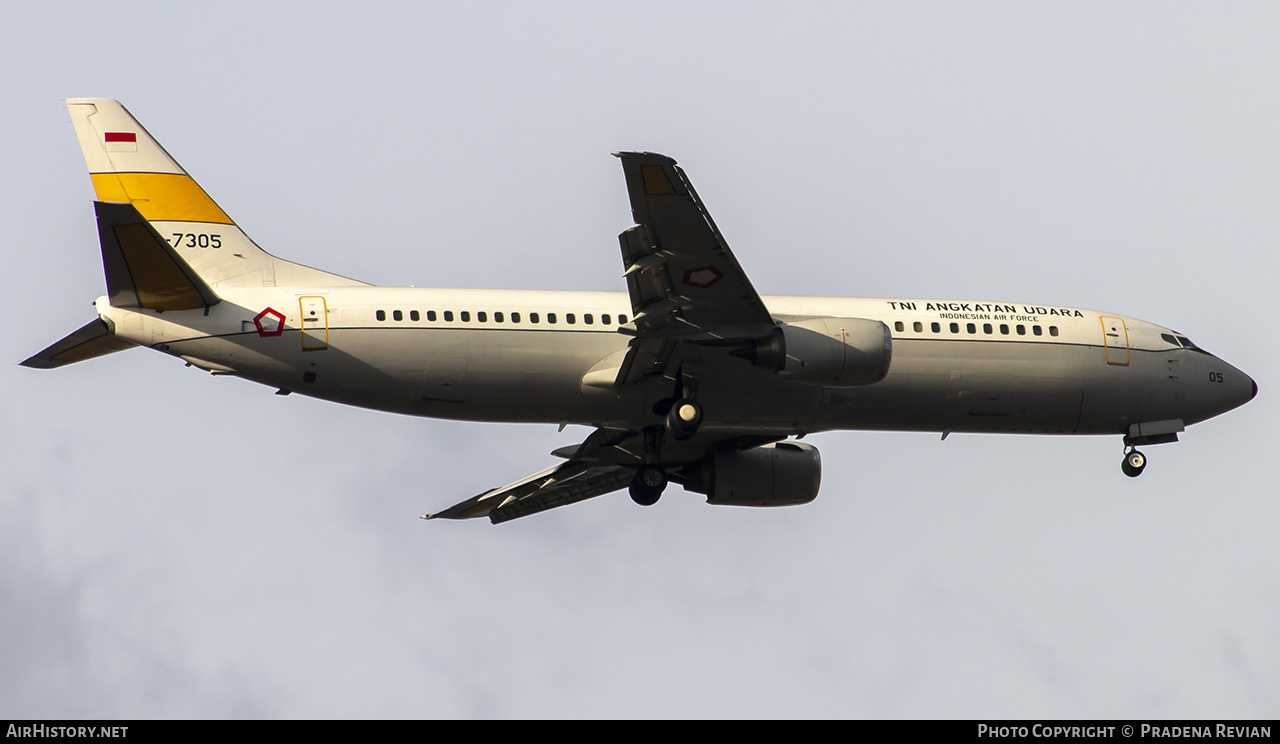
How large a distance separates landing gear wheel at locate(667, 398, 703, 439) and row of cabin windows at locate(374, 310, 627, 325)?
79.4 inches

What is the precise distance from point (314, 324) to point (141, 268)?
3218mm

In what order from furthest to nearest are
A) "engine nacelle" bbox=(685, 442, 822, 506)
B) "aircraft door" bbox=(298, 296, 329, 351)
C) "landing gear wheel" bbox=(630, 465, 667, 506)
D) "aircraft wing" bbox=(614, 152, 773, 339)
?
"engine nacelle" bbox=(685, 442, 822, 506) → "landing gear wheel" bbox=(630, 465, 667, 506) → "aircraft door" bbox=(298, 296, 329, 351) → "aircraft wing" bbox=(614, 152, 773, 339)

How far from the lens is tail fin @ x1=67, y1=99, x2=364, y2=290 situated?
2998 cm

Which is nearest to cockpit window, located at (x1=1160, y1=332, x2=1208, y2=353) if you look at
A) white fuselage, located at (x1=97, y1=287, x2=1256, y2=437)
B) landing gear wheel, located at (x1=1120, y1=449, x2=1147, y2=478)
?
white fuselage, located at (x1=97, y1=287, x2=1256, y2=437)

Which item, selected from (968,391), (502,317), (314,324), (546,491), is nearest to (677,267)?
(502,317)

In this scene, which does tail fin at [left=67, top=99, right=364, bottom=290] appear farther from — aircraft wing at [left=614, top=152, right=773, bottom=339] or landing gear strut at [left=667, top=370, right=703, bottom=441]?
landing gear strut at [left=667, top=370, right=703, bottom=441]

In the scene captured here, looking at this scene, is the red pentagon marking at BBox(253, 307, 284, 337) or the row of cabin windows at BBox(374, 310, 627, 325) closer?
the red pentagon marking at BBox(253, 307, 284, 337)

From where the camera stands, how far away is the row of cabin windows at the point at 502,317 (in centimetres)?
2898

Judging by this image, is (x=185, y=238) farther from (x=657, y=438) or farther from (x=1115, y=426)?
(x=1115, y=426)

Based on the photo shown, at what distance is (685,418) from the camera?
1164 inches
